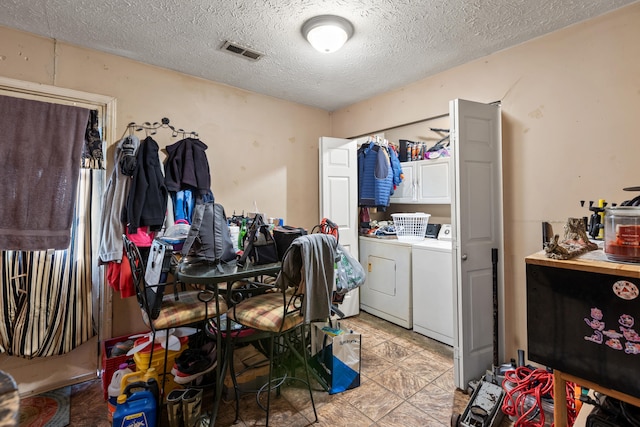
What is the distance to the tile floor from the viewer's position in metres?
1.82

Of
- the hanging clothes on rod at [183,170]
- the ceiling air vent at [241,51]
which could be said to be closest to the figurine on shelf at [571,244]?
the ceiling air vent at [241,51]

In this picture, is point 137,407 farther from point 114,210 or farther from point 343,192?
point 343,192

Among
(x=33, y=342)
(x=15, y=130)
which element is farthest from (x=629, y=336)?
(x=15, y=130)

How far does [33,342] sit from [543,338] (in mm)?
2966

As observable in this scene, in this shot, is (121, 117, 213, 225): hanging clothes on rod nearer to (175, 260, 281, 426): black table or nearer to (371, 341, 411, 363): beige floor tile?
(175, 260, 281, 426): black table

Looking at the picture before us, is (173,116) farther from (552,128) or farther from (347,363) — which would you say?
(552,128)

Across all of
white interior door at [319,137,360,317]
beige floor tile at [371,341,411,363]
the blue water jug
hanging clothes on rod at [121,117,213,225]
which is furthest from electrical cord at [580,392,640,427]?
hanging clothes on rod at [121,117,213,225]

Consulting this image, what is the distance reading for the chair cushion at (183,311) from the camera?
1707 millimetres

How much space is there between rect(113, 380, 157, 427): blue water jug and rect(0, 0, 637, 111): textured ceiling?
2.24 metres

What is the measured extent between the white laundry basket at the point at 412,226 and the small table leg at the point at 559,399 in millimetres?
2062

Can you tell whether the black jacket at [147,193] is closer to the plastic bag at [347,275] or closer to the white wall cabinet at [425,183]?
the plastic bag at [347,275]

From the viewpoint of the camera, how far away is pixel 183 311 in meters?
1.80

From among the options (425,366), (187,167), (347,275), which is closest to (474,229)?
(347,275)

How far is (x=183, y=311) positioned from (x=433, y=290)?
7.02 feet
